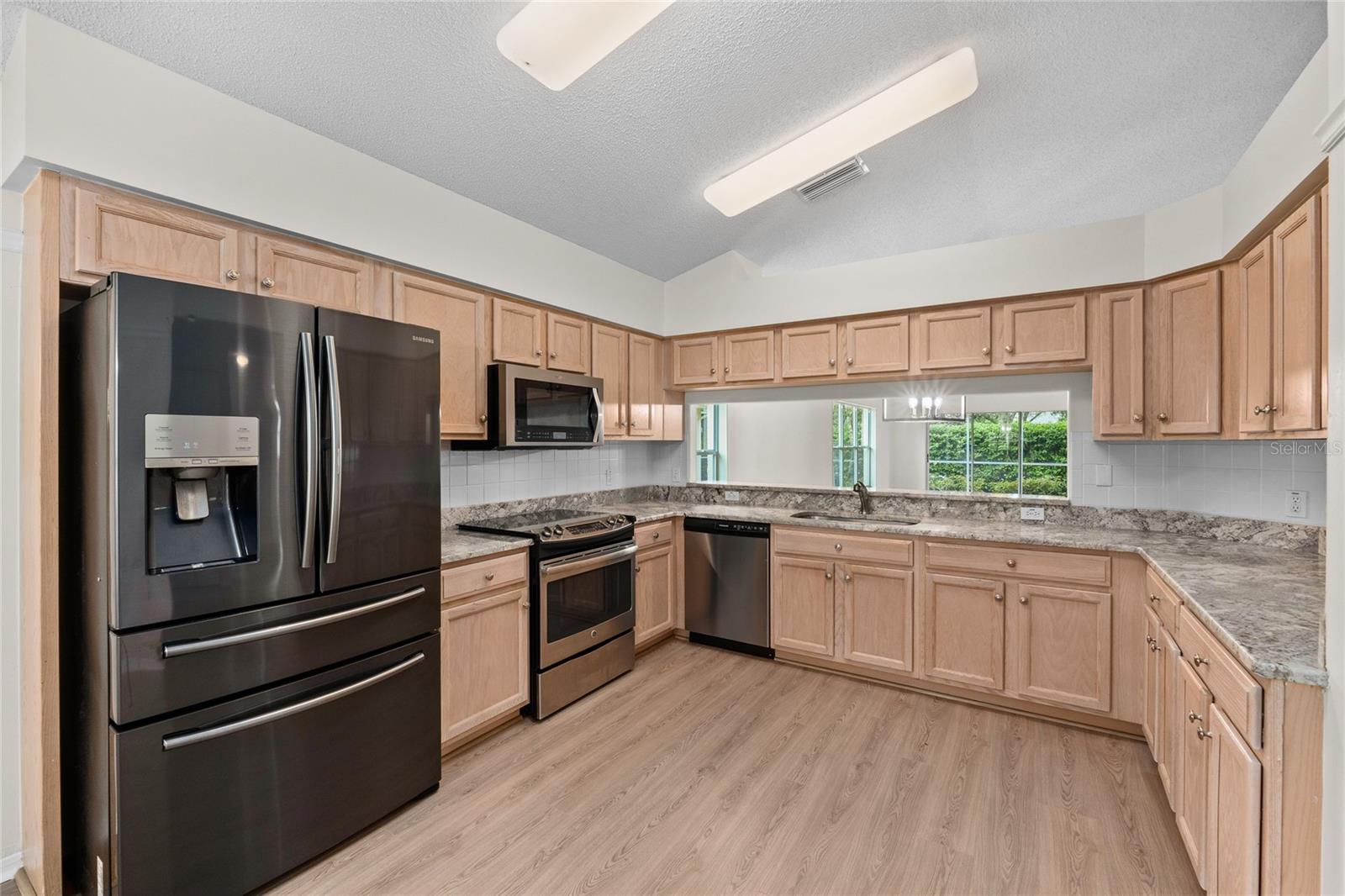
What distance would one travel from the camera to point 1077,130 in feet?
8.48

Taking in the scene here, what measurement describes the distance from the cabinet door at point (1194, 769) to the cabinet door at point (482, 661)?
255 cm

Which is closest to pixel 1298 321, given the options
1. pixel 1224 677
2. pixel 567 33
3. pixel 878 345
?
pixel 1224 677

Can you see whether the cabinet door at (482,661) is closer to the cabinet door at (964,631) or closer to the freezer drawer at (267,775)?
the freezer drawer at (267,775)

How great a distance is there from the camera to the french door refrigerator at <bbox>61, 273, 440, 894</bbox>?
1567mm

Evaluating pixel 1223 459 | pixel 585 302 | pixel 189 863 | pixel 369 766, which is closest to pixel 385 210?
pixel 585 302

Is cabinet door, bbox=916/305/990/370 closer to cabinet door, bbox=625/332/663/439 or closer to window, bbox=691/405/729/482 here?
window, bbox=691/405/729/482

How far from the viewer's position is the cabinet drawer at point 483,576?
8.14 ft

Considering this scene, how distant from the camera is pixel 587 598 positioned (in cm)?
319

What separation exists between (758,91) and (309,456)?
2181 mm

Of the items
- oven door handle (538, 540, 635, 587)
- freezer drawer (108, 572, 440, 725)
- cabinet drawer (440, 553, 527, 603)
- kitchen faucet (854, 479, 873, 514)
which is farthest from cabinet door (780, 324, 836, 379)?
freezer drawer (108, 572, 440, 725)

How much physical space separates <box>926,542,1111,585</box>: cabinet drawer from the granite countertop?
8cm

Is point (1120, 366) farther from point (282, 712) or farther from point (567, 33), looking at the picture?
point (282, 712)

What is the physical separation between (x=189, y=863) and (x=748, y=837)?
1.72 meters

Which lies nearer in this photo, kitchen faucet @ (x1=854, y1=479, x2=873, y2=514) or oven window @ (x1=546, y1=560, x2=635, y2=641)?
oven window @ (x1=546, y1=560, x2=635, y2=641)
